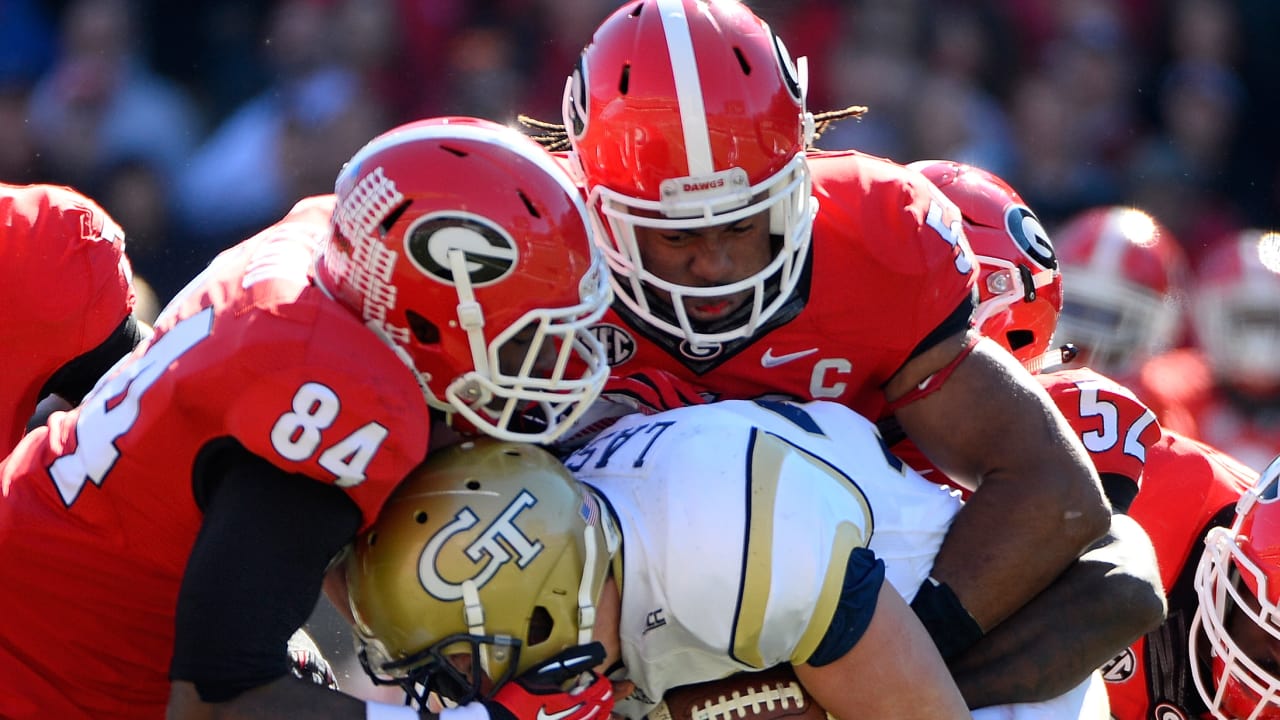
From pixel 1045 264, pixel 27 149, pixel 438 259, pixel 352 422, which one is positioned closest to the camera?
pixel 352 422

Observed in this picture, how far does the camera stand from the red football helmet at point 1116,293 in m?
4.55

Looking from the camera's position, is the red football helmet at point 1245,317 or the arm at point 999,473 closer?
the arm at point 999,473

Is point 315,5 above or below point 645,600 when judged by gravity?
below

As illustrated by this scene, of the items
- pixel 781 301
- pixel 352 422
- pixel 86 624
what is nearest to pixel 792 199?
pixel 781 301

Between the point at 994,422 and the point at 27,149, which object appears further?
the point at 27,149

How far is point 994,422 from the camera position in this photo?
257cm

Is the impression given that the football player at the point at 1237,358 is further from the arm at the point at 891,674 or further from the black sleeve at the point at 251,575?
the black sleeve at the point at 251,575

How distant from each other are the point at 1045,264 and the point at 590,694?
5.02ft

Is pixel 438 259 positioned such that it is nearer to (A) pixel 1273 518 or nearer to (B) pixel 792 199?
(B) pixel 792 199

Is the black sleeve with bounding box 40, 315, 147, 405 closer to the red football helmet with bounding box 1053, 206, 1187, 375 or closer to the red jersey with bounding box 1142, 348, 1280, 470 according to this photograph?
the red football helmet with bounding box 1053, 206, 1187, 375

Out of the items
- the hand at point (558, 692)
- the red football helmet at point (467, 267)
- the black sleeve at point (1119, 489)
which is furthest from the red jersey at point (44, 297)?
the black sleeve at point (1119, 489)

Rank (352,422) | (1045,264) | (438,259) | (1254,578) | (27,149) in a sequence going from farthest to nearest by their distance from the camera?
(27,149) < (1045,264) < (1254,578) < (438,259) < (352,422)

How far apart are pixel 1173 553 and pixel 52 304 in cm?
208

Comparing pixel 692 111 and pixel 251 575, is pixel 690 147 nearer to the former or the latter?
pixel 692 111
